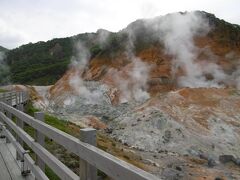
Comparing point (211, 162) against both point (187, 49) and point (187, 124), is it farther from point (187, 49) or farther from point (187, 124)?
point (187, 49)

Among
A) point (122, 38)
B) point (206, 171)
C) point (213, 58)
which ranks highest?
point (122, 38)

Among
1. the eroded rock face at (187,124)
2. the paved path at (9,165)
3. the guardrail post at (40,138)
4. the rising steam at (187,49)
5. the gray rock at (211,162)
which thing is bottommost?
the gray rock at (211,162)

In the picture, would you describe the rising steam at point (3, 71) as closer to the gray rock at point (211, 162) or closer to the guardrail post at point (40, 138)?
the gray rock at point (211, 162)

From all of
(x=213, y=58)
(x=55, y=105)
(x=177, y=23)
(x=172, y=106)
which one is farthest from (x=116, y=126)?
(x=177, y=23)

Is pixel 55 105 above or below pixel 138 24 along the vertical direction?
below

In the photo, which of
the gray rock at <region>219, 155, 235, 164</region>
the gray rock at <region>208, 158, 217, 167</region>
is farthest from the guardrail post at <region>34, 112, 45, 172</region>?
the gray rock at <region>219, 155, 235, 164</region>

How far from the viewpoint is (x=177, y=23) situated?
50594 millimetres

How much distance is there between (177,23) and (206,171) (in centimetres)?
3379

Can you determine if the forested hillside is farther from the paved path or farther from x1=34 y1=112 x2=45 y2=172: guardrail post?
x1=34 y1=112 x2=45 y2=172: guardrail post

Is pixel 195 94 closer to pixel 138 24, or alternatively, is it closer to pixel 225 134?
pixel 225 134

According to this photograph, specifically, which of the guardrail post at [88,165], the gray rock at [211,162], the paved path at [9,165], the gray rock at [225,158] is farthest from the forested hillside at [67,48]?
the guardrail post at [88,165]

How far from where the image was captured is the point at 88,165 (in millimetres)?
3137

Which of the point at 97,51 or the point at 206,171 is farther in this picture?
the point at 97,51

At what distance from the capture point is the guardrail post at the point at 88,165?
3112 mm
